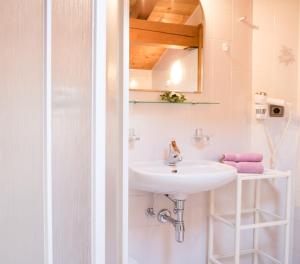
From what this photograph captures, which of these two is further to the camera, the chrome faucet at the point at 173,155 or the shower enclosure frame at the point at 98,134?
the chrome faucet at the point at 173,155

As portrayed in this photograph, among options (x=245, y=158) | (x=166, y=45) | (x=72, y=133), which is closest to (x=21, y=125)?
(x=72, y=133)

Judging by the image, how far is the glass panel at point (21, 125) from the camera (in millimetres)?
561

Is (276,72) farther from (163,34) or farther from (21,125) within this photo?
(21,125)

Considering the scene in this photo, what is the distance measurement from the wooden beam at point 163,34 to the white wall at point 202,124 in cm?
11

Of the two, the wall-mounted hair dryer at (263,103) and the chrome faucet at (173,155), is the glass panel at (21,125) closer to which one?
the chrome faucet at (173,155)

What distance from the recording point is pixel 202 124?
1.82 metres

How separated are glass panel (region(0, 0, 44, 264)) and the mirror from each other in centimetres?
108

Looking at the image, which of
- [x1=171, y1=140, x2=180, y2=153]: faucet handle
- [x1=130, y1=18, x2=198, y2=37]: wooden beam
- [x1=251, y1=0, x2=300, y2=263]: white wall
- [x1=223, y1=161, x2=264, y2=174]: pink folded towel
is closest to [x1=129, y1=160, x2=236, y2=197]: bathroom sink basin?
[x1=223, y1=161, x2=264, y2=174]: pink folded towel

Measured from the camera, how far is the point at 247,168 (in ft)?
5.47

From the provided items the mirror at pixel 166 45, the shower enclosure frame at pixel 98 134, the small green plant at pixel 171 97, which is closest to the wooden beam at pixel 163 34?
the mirror at pixel 166 45

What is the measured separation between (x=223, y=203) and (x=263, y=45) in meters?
1.07

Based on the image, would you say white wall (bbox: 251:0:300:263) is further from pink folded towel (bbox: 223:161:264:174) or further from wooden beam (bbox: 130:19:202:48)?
wooden beam (bbox: 130:19:202:48)

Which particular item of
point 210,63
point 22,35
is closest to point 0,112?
point 22,35

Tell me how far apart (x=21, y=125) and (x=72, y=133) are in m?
0.10
